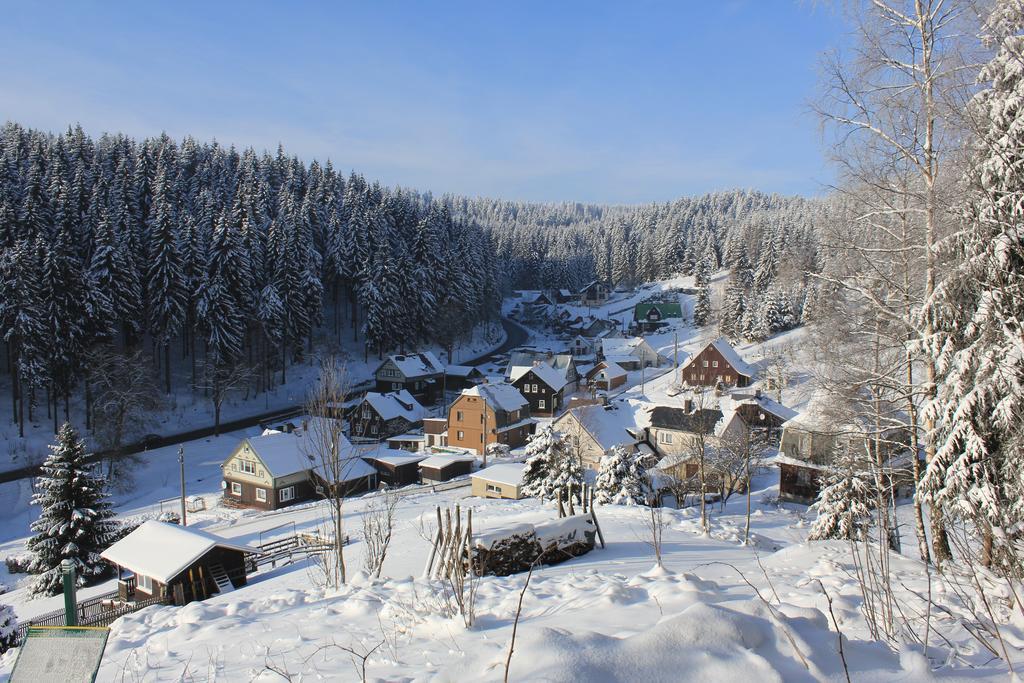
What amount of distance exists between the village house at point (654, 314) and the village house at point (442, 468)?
6144 centimetres

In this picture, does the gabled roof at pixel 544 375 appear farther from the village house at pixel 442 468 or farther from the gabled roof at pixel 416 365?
the village house at pixel 442 468

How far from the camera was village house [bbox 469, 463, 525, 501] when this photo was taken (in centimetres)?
2973

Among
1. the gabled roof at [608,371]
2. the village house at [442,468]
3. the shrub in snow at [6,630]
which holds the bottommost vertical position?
the village house at [442,468]

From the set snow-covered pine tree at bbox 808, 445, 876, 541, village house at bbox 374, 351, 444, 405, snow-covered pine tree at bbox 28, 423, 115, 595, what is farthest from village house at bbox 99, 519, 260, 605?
village house at bbox 374, 351, 444, 405

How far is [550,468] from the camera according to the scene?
2639 cm

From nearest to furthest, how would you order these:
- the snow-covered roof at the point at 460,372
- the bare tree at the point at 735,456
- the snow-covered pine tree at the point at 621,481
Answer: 1. the snow-covered pine tree at the point at 621,481
2. the bare tree at the point at 735,456
3. the snow-covered roof at the point at 460,372

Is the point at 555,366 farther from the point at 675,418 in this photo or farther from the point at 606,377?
the point at 675,418

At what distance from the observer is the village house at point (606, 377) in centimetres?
6153

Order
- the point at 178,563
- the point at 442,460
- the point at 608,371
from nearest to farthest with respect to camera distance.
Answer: the point at 178,563
the point at 442,460
the point at 608,371

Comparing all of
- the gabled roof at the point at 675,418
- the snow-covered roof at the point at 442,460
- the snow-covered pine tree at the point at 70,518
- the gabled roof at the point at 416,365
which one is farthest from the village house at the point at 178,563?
the gabled roof at the point at 416,365

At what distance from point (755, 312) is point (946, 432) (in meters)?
64.2

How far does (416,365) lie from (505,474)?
98.1 feet

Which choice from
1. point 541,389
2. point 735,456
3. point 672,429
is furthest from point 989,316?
point 541,389

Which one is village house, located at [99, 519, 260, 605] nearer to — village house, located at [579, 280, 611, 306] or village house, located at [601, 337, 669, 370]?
village house, located at [601, 337, 669, 370]
